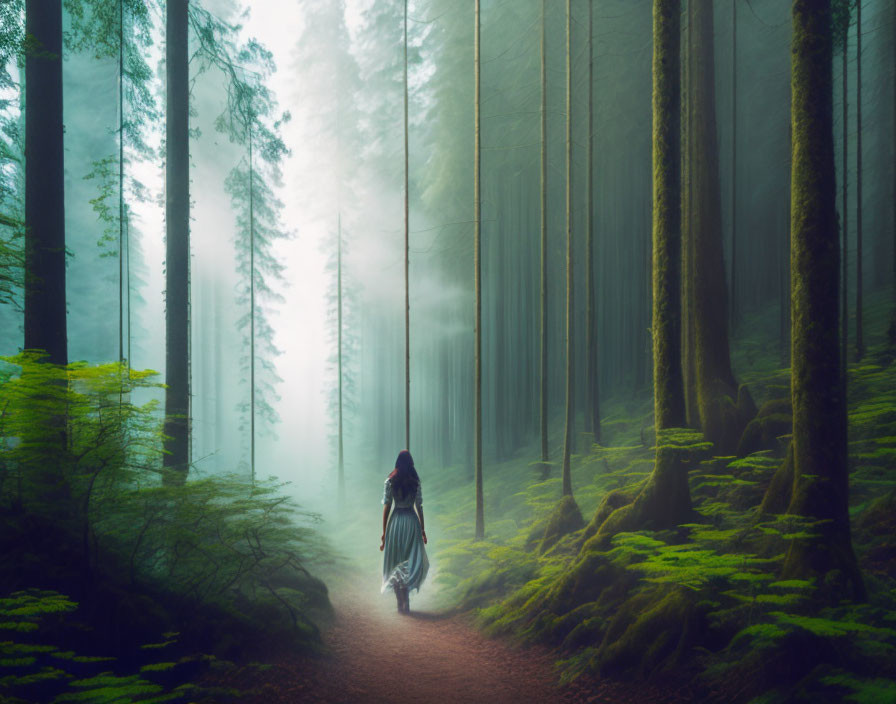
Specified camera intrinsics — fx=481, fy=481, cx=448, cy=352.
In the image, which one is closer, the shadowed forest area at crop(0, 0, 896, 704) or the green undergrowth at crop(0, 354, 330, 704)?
the green undergrowth at crop(0, 354, 330, 704)

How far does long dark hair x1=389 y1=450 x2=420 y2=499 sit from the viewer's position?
20.8 feet

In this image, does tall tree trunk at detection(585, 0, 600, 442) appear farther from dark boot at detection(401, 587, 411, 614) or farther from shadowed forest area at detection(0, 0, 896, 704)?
dark boot at detection(401, 587, 411, 614)

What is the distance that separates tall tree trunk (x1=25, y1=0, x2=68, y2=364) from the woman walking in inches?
162

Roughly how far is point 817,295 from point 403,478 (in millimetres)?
4888

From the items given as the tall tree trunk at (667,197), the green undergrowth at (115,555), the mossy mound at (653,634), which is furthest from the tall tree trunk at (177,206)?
the tall tree trunk at (667,197)

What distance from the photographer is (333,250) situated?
62.8ft

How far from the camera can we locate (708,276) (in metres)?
7.58

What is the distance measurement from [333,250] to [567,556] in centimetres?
1580

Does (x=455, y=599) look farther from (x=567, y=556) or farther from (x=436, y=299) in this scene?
(x=436, y=299)

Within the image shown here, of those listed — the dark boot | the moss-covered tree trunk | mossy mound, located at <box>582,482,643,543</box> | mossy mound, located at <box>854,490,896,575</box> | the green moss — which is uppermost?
the moss-covered tree trunk

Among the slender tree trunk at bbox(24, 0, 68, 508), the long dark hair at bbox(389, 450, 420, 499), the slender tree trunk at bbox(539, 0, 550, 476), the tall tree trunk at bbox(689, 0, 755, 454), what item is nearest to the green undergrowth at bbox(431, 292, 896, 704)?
the tall tree trunk at bbox(689, 0, 755, 454)

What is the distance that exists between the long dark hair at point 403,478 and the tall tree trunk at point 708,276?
13.9 ft

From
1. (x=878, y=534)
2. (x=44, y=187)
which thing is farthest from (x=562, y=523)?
(x=44, y=187)

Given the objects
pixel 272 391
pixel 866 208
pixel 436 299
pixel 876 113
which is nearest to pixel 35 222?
pixel 436 299
